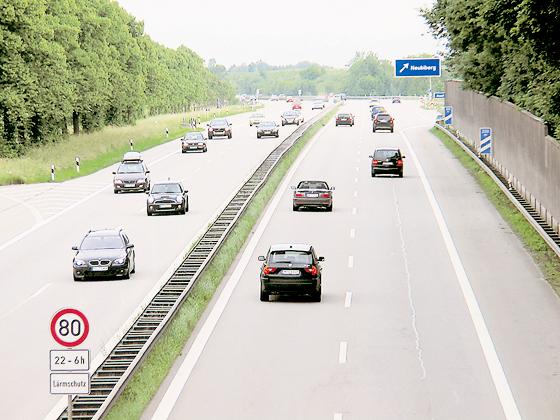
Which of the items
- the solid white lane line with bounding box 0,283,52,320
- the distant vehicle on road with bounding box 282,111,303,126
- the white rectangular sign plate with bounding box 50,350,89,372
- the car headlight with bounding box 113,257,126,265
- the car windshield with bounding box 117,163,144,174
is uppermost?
the white rectangular sign plate with bounding box 50,350,89,372

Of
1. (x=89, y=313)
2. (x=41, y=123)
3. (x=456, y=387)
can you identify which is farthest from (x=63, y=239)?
(x=41, y=123)

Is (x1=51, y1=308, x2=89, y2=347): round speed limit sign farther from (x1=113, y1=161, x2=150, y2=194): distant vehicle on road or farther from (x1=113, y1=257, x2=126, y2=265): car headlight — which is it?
(x1=113, y1=161, x2=150, y2=194): distant vehicle on road

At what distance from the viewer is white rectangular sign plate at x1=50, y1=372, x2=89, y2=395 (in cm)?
1745

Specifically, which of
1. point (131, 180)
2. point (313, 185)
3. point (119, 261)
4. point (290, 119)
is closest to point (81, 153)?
point (131, 180)

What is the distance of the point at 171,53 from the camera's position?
180000 millimetres

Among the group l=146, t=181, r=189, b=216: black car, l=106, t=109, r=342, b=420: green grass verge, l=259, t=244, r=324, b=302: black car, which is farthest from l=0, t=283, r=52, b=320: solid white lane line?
l=146, t=181, r=189, b=216: black car

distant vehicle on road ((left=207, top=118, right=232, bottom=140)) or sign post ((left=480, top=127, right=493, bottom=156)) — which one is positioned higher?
sign post ((left=480, top=127, right=493, bottom=156))

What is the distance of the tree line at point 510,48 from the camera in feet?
115

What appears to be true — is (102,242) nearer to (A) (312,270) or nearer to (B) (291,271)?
(B) (291,271)

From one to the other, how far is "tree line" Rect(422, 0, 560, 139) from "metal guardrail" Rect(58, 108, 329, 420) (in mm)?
10634

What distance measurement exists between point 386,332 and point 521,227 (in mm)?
17220

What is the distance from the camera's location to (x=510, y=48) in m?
46.0

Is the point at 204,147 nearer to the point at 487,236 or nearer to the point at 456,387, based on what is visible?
the point at 487,236

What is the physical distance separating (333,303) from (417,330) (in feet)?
13.0
